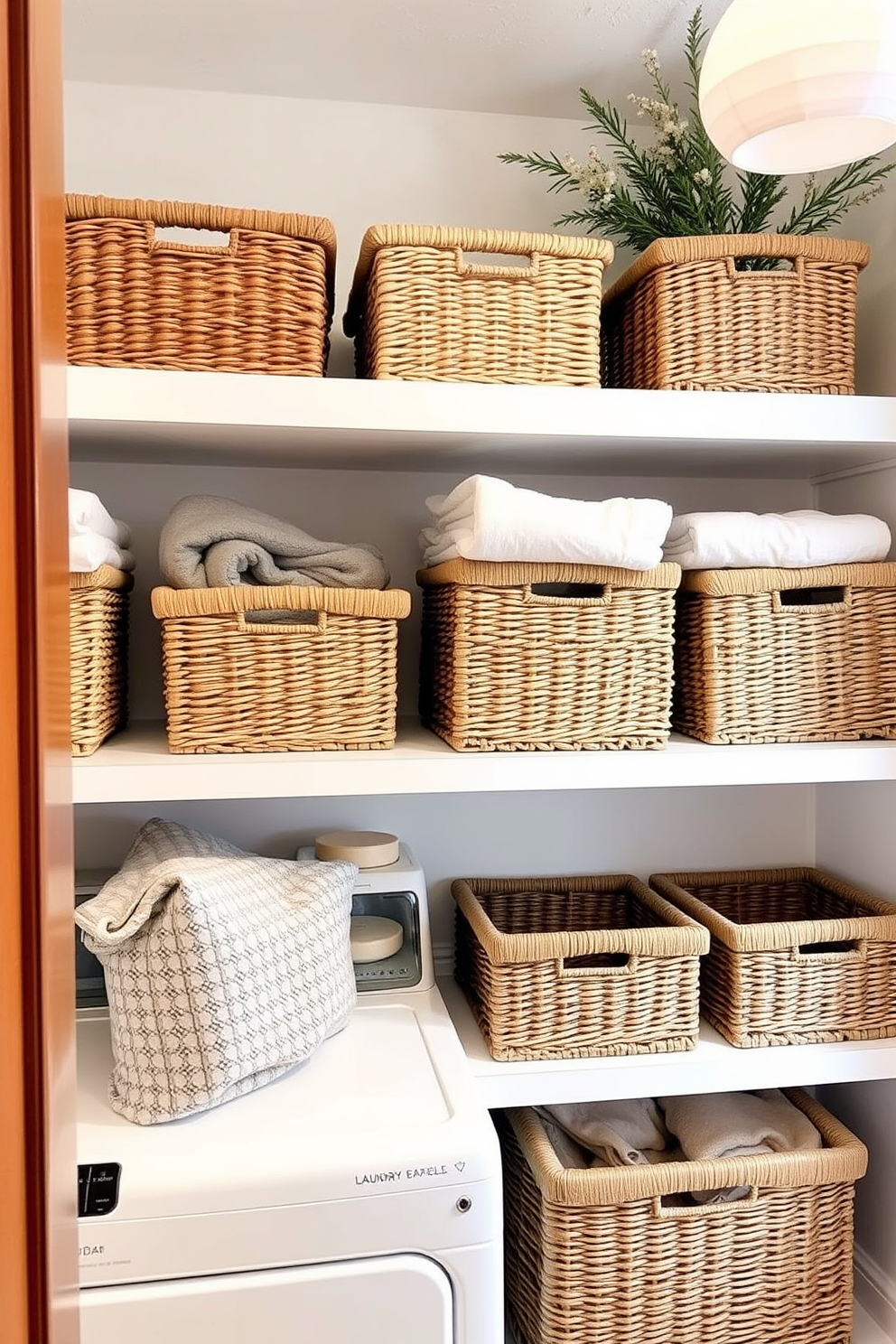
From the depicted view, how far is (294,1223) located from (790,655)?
93cm

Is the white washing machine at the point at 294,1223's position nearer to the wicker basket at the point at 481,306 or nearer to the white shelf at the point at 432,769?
the white shelf at the point at 432,769

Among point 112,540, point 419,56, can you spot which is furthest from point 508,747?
point 419,56

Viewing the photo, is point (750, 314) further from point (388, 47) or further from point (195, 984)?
point (195, 984)

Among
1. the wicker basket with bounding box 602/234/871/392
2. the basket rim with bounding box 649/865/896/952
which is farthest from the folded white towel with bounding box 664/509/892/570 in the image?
the basket rim with bounding box 649/865/896/952

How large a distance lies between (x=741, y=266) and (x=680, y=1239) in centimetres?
135

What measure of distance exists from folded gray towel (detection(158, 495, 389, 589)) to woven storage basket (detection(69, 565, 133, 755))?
0.09 m

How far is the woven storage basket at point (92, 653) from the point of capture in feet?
4.03

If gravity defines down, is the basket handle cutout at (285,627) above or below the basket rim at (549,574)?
below

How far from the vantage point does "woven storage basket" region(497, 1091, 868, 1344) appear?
1.32 meters

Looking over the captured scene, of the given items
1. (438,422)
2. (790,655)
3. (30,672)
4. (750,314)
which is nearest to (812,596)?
(790,655)

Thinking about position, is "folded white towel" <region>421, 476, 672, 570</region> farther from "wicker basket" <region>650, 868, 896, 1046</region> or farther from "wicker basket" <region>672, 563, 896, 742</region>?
"wicker basket" <region>650, 868, 896, 1046</region>

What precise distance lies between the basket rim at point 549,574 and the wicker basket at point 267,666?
10cm

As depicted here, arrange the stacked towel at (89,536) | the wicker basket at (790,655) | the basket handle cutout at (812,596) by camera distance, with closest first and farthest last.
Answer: the stacked towel at (89,536) → the wicker basket at (790,655) → the basket handle cutout at (812,596)

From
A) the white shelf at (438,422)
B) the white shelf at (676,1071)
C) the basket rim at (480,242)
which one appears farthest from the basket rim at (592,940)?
the basket rim at (480,242)
